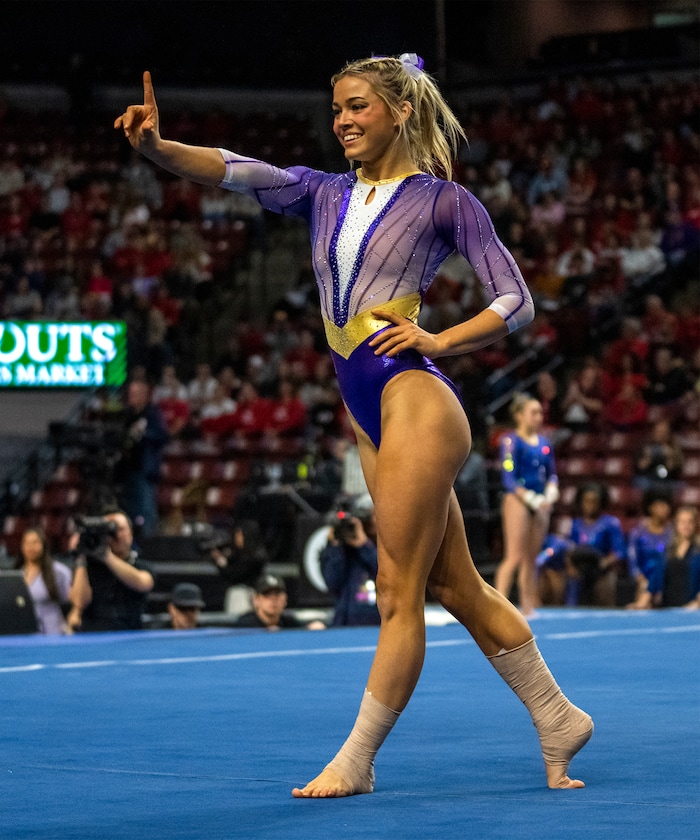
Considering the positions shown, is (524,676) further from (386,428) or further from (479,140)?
(479,140)

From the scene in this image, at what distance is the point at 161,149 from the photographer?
148 inches

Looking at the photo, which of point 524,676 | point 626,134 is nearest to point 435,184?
point 524,676

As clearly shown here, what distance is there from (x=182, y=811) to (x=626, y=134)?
15.9 meters

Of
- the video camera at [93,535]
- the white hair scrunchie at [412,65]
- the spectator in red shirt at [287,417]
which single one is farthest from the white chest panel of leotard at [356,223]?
the spectator in red shirt at [287,417]

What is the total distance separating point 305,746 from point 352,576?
216 inches

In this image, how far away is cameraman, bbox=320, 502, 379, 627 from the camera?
9.73 metres

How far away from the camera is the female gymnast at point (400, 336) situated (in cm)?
362

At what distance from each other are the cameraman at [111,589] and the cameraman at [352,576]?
4.57ft

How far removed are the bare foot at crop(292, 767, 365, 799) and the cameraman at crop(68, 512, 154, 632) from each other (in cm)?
528

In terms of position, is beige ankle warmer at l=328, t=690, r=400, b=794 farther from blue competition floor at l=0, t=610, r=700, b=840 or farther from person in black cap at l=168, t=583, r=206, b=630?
person in black cap at l=168, t=583, r=206, b=630

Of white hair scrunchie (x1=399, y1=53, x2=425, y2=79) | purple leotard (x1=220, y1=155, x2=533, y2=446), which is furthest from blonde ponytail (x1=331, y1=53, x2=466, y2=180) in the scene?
purple leotard (x1=220, y1=155, x2=533, y2=446)

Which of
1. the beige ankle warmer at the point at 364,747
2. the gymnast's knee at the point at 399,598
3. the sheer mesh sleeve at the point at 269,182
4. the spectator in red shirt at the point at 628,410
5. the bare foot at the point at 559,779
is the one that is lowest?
the spectator in red shirt at the point at 628,410

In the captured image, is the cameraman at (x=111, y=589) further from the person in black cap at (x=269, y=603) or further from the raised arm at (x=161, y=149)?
the raised arm at (x=161, y=149)

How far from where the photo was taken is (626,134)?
18188mm
